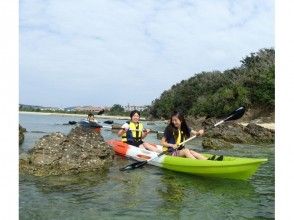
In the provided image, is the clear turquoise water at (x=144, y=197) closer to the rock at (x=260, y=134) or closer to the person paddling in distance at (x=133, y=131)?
Answer: the person paddling in distance at (x=133, y=131)

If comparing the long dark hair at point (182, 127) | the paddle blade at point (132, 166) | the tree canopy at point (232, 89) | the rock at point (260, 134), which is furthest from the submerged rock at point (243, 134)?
the paddle blade at point (132, 166)

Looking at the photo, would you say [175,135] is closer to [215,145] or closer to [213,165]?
[213,165]

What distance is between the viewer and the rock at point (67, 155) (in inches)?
297

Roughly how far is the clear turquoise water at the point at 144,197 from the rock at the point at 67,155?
0.34 metres

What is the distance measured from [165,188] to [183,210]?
1471 mm

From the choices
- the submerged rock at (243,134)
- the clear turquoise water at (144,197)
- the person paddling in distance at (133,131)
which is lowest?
the clear turquoise water at (144,197)

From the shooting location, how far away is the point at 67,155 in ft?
25.9

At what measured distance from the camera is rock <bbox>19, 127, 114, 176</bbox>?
755 centimetres

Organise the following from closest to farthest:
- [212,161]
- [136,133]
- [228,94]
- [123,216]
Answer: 1. [123,216]
2. [212,161]
3. [136,133]
4. [228,94]

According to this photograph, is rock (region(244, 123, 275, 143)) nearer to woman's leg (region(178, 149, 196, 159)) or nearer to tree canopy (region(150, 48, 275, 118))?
tree canopy (region(150, 48, 275, 118))
